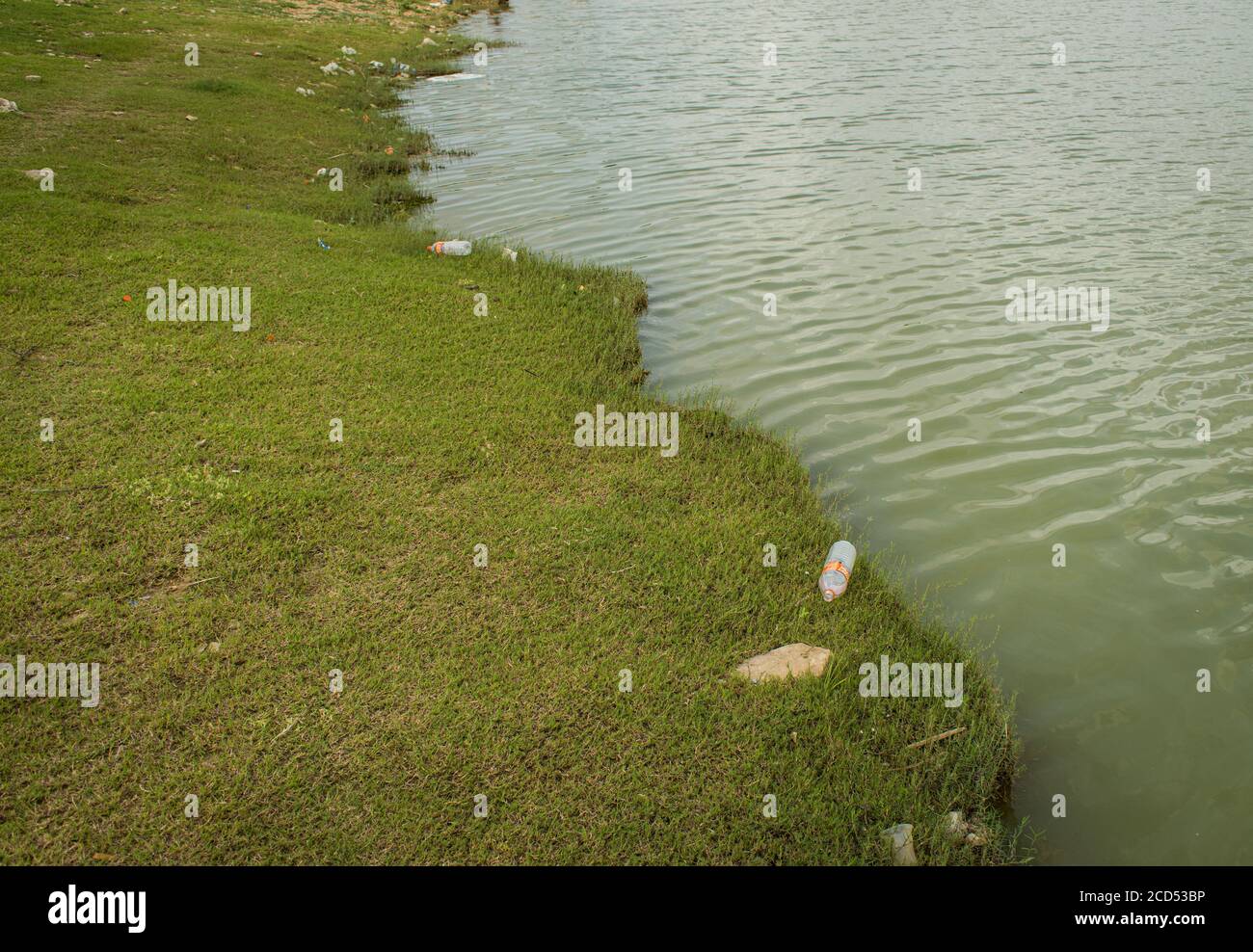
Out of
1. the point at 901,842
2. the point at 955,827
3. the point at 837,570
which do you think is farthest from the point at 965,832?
the point at 837,570

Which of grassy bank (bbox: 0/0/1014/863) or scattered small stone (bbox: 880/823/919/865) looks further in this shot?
grassy bank (bbox: 0/0/1014/863)

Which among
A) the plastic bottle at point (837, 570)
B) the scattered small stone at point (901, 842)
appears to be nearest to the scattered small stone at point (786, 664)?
the plastic bottle at point (837, 570)

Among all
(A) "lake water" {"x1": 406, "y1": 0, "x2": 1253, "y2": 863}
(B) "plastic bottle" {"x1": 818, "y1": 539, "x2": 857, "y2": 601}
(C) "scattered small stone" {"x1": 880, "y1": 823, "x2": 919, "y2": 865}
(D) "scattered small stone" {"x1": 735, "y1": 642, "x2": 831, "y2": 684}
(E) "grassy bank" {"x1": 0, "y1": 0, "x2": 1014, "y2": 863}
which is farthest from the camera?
(B) "plastic bottle" {"x1": 818, "y1": 539, "x2": 857, "y2": 601}

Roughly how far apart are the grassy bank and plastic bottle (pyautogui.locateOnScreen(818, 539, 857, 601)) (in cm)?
13

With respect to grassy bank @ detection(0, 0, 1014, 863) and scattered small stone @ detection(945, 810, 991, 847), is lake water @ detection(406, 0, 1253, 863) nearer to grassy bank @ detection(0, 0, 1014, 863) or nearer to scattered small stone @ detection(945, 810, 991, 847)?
scattered small stone @ detection(945, 810, 991, 847)

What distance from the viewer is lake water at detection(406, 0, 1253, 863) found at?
5969 mm

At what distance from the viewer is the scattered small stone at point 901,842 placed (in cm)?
470

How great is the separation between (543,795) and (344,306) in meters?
7.76

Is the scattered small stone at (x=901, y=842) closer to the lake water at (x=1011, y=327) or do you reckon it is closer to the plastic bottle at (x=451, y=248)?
the lake water at (x=1011, y=327)

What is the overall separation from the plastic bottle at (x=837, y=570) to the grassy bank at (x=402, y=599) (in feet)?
0.43

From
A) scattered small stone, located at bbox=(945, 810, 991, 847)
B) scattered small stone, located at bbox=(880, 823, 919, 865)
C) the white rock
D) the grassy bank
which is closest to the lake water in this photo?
scattered small stone, located at bbox=(945, 810, 991, 847)

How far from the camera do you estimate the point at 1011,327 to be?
427 inches
